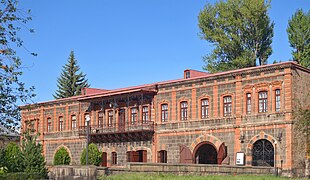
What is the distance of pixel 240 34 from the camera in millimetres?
50500

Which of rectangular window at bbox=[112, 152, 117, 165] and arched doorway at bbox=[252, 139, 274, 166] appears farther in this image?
rectangular window at bbox=[112, 152, 117, 165]

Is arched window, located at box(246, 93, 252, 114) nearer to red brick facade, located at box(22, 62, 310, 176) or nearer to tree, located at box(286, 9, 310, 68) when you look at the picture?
red brick facade, located at box(22, 62, 310, 176)

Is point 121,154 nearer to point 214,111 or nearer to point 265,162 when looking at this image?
point 214,111

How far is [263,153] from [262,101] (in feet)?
11.2

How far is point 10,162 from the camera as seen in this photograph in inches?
1203

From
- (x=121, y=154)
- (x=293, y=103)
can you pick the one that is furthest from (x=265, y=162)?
(x=121, y=154)

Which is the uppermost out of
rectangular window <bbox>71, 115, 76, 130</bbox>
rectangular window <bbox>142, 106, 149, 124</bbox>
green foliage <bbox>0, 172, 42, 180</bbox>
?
rectangular window <bbox>142, 106, 149, 124</bbox>

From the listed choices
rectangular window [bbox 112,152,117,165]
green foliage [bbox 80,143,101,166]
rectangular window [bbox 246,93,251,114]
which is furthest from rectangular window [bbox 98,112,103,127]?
rectangular window [bbox 246,93,251,114]

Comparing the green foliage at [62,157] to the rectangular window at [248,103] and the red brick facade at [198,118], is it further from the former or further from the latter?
the rectangular window at [248,103]

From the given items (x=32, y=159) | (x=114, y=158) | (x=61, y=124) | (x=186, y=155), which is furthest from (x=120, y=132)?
(x=32, y=159)

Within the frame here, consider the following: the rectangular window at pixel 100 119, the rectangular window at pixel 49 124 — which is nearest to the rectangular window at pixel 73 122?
the rectangular window at pixel 49 124

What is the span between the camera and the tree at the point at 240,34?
4966 cm

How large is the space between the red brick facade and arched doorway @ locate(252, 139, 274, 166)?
0.06 metres

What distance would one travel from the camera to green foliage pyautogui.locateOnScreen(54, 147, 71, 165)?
4725 centimetres
